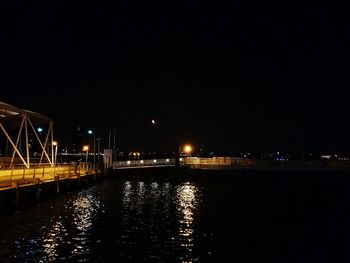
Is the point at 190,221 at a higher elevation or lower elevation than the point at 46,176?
lower

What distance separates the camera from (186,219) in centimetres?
3644

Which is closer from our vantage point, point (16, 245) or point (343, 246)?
point (16, 245)

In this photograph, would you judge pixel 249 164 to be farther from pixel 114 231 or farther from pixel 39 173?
pixel 114 231

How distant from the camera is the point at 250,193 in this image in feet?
194

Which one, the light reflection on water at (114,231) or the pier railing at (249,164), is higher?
the pier railing at (249,164)

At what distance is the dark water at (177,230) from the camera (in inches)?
982

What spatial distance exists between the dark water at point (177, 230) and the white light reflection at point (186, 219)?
55 mm

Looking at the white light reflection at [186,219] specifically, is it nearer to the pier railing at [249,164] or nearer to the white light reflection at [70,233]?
the white light reflection at [70,233]

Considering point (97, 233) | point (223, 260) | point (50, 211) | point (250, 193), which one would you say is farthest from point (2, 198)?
point (250, 193)

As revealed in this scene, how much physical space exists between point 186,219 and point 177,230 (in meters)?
4.98

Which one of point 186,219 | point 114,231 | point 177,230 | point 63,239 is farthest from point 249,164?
point 63,239

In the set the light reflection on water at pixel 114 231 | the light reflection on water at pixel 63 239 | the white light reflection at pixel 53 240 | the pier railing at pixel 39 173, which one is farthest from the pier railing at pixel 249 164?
the white light reflection at pixel 53 240

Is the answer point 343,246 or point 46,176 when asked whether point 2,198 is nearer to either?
point 46,176

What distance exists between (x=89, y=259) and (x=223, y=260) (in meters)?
6.61
